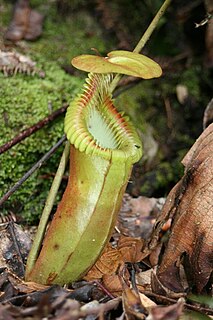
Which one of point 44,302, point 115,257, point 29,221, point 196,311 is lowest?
point 29,221

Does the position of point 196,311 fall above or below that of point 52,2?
below

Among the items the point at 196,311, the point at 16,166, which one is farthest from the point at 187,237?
the point at 16,166

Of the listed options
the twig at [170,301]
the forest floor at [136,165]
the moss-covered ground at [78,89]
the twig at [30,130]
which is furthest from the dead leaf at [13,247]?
the twig at [170,301]

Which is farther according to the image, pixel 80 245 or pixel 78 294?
pixel 80 245

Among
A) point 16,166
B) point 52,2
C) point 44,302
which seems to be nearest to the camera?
point 44,302

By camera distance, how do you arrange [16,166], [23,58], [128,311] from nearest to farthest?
[128,311], [16,166], [23,58]

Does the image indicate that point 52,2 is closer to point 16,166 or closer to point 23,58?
point 23,58
